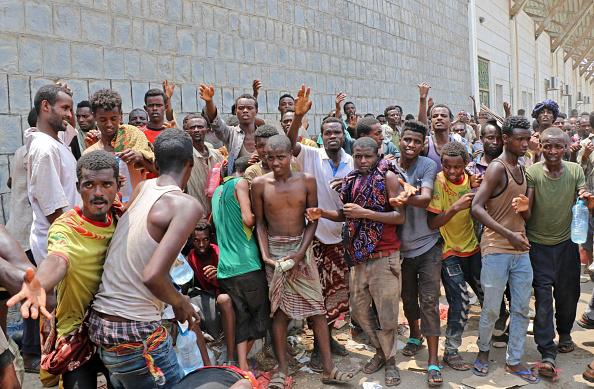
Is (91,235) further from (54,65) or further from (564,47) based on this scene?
(564,47)

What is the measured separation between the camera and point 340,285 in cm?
430

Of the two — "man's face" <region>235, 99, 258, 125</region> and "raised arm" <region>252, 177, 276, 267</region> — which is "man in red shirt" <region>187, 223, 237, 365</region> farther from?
"man's face" <region>235, 99, 258, 125</region>

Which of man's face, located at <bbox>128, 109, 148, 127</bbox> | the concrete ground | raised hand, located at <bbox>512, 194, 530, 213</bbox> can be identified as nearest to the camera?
raised hand, located at <bbox>512, 194, 530, 213</bbox>

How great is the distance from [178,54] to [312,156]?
281 cm

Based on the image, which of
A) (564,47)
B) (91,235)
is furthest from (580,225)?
(564,47)

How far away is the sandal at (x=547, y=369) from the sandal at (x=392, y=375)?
0.99m

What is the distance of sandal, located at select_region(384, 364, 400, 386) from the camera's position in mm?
3805

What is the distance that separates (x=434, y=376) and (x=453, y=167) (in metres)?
1.50

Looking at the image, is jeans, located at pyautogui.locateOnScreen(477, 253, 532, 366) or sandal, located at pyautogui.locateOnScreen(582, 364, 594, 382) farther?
jeans, located at pyautogui.locateOnScreen(477, 253, 532, 366)

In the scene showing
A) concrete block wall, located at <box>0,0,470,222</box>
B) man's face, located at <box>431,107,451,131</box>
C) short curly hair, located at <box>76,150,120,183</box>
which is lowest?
short curly hair, located at <box>76,150,120,183</box>

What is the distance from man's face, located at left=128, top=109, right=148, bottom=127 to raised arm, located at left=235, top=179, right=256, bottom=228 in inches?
68.9

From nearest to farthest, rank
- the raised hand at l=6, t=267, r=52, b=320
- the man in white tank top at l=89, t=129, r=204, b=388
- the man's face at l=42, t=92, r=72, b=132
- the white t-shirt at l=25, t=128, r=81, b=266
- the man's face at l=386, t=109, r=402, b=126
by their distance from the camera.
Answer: the raised hand at l=6, t=267, r=52, b=320 → the man in white tank top at l=89, t=129, r=204, b=388 → the white t-shirt at l=25, t=128, r=81, b=266 → the man's face at l=42, t=92, r=72, b=132 → the man's face at l=386, t=109, r=402, b=126

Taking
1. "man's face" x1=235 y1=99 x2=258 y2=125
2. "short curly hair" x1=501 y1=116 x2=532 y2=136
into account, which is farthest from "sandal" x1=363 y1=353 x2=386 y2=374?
"man's face" x1=235 y1=99 x2=258 y2=125

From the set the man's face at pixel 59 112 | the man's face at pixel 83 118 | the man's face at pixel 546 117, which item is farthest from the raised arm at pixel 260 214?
the man's face at pixel 546 117
